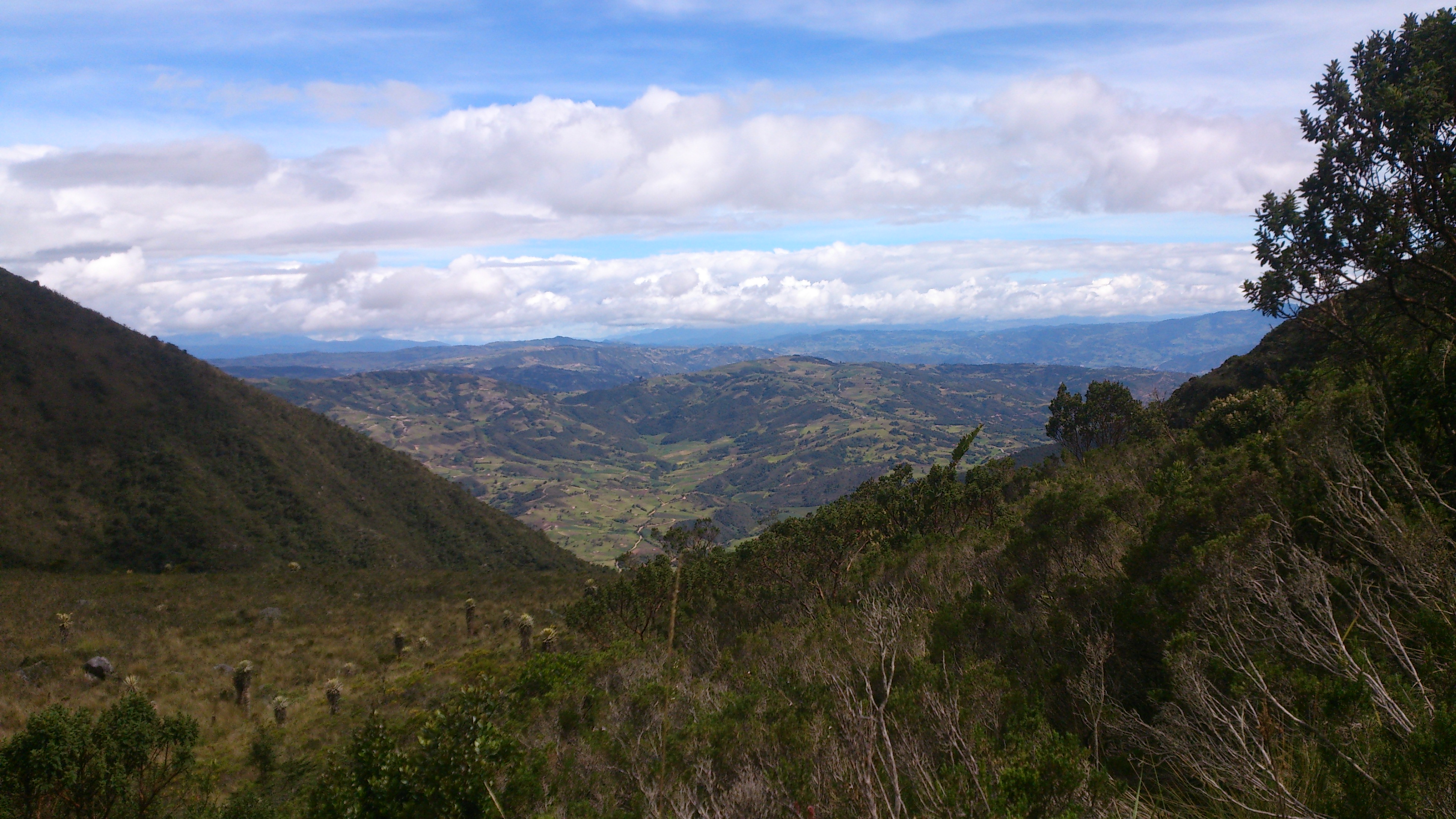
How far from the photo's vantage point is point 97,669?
35.8 metres

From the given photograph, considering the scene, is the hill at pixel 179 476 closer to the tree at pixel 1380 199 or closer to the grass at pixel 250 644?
the grass at pixel 250 644

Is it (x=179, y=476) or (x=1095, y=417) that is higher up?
(x=1095, y=417)

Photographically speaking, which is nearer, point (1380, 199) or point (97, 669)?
point (1380, 199)

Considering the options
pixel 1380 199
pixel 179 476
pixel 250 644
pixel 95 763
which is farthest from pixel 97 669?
pixel 179 476

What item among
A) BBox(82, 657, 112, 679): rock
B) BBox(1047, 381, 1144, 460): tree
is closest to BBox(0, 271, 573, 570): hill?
BBox(82, 657, 112, 679): rock

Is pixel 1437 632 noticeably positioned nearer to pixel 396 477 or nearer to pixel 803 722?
pixel 803 722

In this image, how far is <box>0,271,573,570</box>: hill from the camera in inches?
3199

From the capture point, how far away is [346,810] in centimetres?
1409

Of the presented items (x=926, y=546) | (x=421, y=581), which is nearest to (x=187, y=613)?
(x=421, y=581)

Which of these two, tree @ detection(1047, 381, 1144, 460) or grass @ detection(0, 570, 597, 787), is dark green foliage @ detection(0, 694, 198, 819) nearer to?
grass @ detection(0, 570, 597, 787)

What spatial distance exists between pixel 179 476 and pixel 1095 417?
12082 centimetres

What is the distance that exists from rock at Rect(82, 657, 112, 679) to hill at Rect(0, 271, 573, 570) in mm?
51633

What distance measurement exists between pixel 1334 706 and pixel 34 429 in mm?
130368

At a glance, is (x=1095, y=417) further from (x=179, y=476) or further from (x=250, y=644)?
(x=179, y=476)
